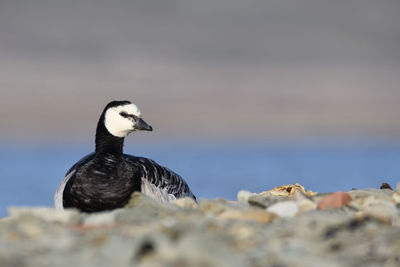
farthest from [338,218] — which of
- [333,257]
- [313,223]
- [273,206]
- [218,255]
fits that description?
[218,255]

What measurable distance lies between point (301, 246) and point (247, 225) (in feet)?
2.22

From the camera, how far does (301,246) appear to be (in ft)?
17.2

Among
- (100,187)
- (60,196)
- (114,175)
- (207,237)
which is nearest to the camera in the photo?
(207,237)

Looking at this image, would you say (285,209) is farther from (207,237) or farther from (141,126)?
(141,126)

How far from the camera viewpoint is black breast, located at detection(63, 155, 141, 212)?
995 cm

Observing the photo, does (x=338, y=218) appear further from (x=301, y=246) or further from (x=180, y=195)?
(x=180, y=195)

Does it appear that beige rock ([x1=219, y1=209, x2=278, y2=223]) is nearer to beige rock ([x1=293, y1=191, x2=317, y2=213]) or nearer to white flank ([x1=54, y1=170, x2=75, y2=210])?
beige rock ([x1=293, y1=191, x2=317, y2=213])

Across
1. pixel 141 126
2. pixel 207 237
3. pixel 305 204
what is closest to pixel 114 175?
pixel 141 126

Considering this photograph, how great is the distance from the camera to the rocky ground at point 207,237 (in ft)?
15.0

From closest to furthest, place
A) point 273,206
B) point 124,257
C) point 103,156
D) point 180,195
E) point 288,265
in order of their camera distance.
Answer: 1. point 124,257
2. point 288,265
3. point 273,206
4. point 103,156
5. point 180,195

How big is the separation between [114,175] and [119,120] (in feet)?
4.56

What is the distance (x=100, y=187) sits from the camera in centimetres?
999

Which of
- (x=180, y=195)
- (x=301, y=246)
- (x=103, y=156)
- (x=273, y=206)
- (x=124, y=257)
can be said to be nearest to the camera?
(x=124, y=257)

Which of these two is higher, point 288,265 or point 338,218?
point 338,218
